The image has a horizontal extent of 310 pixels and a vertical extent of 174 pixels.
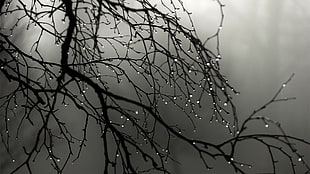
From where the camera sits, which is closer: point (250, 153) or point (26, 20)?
point (250, 153)

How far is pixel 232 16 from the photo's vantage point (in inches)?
85.0

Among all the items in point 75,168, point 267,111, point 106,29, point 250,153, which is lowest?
point 75,168

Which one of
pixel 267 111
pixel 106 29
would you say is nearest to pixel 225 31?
pixel 267 111

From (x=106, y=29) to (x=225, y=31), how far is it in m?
0.55

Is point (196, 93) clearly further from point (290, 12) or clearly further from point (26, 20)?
point (26, 20)

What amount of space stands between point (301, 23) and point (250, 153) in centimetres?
63

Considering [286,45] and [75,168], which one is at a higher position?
[286,45]

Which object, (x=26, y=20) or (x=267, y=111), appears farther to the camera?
(x=26, y=20)

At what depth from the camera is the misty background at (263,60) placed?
6.95 feet

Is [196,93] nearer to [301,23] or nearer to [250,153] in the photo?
[250,153]

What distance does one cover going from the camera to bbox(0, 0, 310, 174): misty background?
212 centimetres

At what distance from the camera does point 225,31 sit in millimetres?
2166

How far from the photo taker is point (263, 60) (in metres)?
2.14

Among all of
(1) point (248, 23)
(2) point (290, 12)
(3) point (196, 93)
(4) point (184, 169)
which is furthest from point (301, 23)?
(4) point (184, 169)
